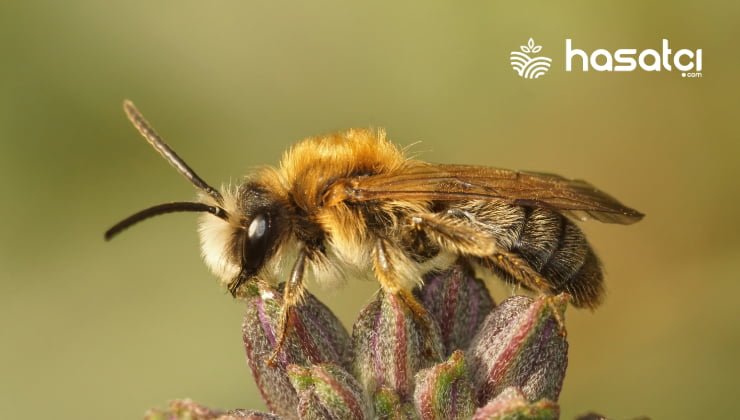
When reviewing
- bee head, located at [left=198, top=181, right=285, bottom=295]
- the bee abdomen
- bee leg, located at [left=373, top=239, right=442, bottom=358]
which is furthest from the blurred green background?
bee leg, located at [left=373, top=239, right=442, bottom=358]

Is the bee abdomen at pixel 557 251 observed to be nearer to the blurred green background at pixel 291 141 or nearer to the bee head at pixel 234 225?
the bee head at pixel 234 225

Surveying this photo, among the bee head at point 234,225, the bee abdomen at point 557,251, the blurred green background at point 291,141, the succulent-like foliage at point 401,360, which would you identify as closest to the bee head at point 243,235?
the bee head at point 234,225

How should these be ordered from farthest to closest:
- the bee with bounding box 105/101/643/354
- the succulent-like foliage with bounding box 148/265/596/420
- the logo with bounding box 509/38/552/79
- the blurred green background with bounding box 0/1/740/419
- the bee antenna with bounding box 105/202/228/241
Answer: the logo with bounding box 509/38/552/79 → the blurred green background with bounding box 0/1/740/419 → the bee with bounding box 105/101/643/354 → the bee antenna with bounding box 105/202/228/241 → the succulent-like foliage with bounding box 148/265/596/420

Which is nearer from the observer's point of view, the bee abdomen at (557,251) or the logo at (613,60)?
the bee abdomen at (557,251)

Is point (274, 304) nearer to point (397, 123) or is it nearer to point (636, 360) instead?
point (636, 360)

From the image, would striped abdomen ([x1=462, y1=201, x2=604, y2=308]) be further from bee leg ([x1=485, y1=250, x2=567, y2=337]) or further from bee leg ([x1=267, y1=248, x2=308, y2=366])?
bee leg ([x1=267, y1=248, x2=308, y2=366])

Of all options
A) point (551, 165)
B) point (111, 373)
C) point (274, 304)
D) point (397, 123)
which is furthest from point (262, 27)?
point (274, 304)
